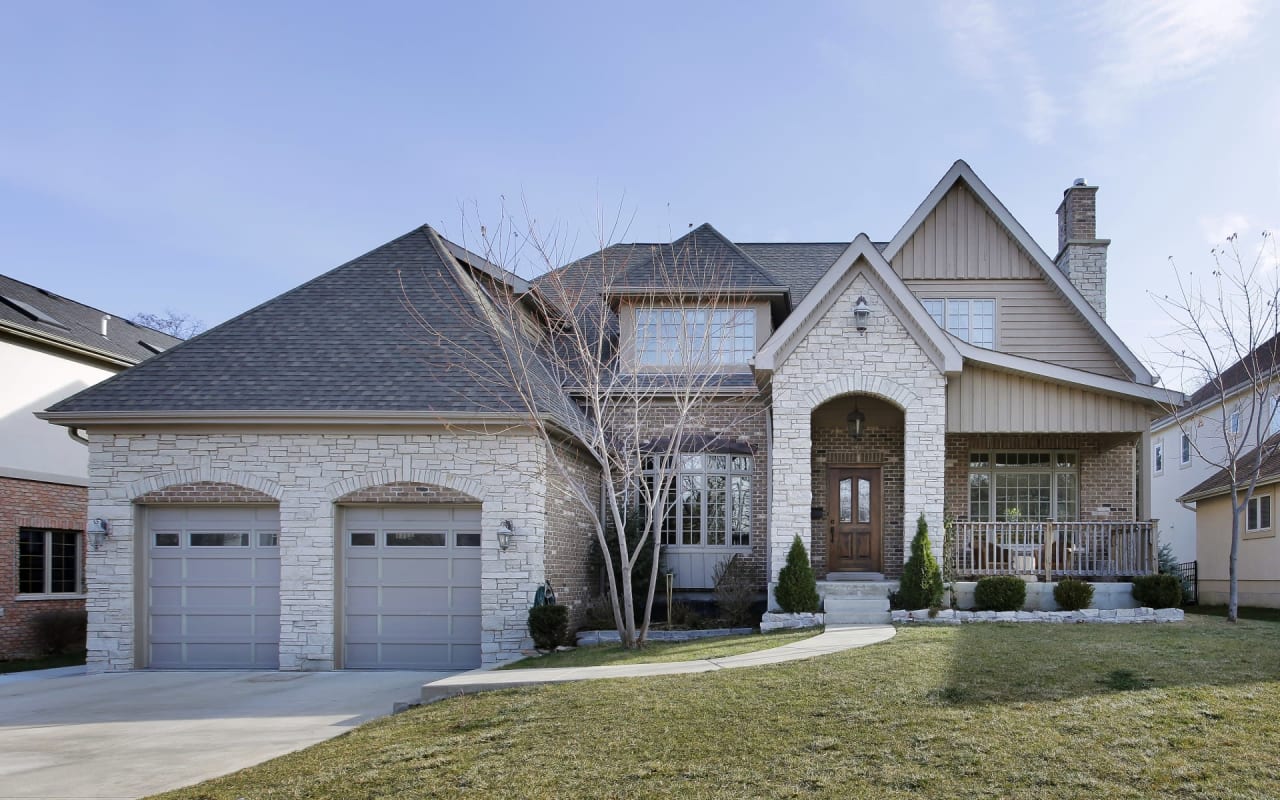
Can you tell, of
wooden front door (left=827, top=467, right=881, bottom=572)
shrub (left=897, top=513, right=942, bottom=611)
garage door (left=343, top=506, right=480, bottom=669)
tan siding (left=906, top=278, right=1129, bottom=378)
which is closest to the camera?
shrub (left=897, top=513, right=942, bottom=611)

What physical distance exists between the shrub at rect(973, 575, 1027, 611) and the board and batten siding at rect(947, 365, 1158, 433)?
8.70ft

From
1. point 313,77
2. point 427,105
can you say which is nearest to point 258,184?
point 313,77

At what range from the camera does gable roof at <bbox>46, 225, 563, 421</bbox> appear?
1402 centimetres

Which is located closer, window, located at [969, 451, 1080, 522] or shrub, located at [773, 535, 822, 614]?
shrub, located at [773, 535, 822, 614]

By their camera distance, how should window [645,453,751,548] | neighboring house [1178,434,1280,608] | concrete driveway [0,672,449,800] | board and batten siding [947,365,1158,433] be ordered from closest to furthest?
concrete driveway [0,672,449,800] < board and batten siding [947,365,1158,433] < window [645,453,751,548] < neighboring house [1178,434,1280,608]

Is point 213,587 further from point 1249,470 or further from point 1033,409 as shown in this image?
point 1249,470

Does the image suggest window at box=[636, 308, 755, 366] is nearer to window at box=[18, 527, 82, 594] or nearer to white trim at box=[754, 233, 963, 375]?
white trim at box=[754, 233, 963, 375]

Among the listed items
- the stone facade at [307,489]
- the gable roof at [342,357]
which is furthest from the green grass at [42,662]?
the gable roof at [342,357]

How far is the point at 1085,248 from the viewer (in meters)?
19.3

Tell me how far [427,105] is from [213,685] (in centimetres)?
930

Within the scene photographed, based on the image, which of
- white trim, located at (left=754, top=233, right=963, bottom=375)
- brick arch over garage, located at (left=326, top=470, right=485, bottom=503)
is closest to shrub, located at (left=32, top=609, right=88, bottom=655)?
brick arch over garage, located at (left=326, top=470, right=485, bottom=503)

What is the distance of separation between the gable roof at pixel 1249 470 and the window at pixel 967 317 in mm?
4657

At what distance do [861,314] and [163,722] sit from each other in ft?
35.7

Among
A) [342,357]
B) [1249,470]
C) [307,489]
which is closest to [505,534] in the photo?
[307,489]
